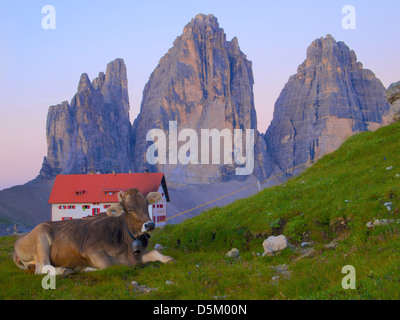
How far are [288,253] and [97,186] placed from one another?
5466 centimetres

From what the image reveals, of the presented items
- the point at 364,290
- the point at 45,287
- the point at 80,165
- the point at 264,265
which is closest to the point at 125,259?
the point at 45,287

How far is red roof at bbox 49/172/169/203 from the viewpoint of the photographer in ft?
194

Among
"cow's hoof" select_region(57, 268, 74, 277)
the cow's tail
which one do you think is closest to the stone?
"cow's hoof" select_region(57, 268, 74, 277)

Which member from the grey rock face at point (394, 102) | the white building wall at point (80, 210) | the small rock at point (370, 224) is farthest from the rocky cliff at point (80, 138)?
the small rock at point (370, 224)

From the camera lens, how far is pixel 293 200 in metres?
13.8

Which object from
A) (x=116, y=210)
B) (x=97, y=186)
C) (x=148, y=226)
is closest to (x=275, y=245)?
(x=148, y=226)

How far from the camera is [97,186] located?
61000mm

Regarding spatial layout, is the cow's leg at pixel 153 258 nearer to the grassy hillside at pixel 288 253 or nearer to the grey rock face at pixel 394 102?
the grassy hillside at pixel 288 253

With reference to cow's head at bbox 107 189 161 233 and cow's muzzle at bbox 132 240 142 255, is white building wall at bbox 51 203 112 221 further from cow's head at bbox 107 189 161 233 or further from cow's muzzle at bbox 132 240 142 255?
cow's muzzle at bbox 132 240 142 255

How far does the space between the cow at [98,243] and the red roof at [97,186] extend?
48.5 metres

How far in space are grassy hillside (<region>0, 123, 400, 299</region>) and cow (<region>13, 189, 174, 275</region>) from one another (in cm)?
49

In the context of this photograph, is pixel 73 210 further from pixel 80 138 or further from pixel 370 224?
pixel 80 138

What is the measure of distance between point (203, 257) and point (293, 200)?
457 centimetres
